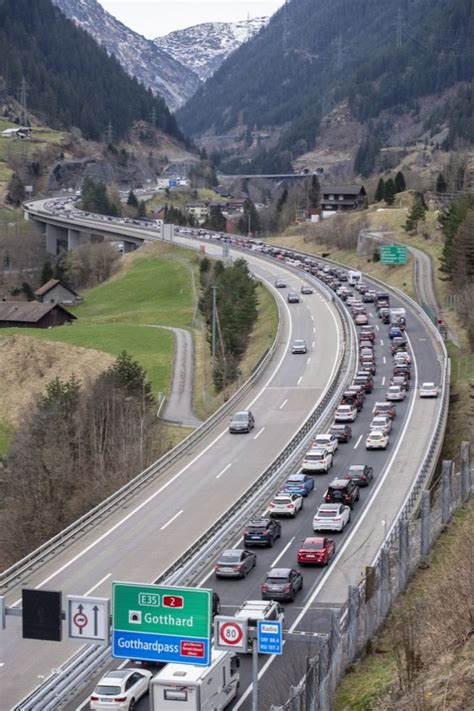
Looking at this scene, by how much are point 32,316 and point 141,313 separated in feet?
34.9

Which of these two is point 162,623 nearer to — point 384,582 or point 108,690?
point 108,690

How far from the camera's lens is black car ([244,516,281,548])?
40781mm

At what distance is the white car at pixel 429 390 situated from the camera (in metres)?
66.1

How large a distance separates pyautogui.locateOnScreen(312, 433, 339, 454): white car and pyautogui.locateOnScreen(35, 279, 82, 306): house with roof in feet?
266

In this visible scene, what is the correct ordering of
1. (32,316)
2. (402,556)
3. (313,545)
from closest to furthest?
(402,556), (313,545), (32,316)

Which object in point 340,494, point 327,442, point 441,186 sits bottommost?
point 327,442

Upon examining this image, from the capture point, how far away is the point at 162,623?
2562cm

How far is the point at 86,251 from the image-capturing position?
155875 mm

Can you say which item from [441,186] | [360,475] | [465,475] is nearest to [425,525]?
[465,475]

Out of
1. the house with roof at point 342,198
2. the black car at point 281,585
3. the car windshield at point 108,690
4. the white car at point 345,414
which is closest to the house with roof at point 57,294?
the house with roof at point 342,198

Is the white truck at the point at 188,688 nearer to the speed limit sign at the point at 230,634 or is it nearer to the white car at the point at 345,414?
the speed limit sign at the point at 230,634

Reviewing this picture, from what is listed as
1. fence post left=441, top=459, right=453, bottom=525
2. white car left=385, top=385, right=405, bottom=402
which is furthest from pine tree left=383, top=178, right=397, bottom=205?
fence post left=441, top=459, right=453, bottom=525

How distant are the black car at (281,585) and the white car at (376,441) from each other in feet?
66.5

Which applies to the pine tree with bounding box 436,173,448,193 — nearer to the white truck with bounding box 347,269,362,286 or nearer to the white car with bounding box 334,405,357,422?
the white truck with bounding box 347,269,362,286
